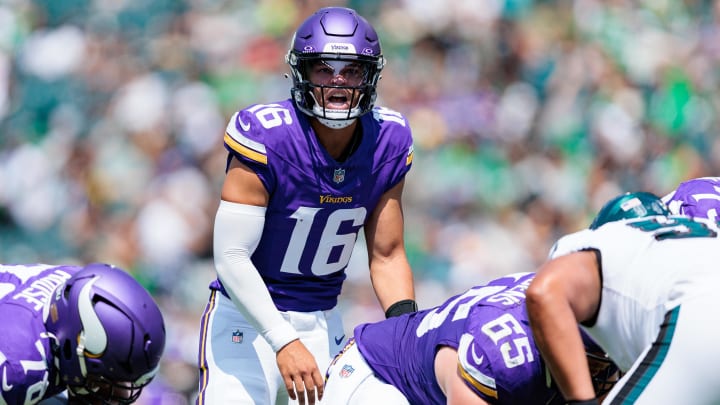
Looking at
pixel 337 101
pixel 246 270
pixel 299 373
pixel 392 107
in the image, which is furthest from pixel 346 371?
pixel 392 107

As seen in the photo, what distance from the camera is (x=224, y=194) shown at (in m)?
4.07

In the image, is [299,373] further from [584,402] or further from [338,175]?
[584,402]

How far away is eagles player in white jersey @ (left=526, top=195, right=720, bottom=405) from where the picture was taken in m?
2.82

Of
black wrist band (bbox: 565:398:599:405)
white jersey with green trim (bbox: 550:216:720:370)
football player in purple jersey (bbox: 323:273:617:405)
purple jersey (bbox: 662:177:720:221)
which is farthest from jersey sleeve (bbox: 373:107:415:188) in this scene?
black wrist band (bbox: 565:398:599:405)

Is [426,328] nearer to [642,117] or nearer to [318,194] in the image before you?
[318,194]

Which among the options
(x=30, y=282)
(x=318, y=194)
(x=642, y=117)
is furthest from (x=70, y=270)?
(x=642, y=117)

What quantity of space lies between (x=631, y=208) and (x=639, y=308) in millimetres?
367

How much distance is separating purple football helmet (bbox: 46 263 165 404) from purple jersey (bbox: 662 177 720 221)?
5.94ft

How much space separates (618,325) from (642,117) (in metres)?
6.00

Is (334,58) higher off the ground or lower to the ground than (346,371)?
higher

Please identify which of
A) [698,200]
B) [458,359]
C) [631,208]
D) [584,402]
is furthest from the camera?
[698,200]

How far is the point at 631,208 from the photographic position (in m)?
3.17

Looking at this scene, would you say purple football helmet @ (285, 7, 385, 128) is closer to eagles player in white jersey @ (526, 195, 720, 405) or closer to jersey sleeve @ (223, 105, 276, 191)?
jersey sleeve @ (223, 105, 276, 191)

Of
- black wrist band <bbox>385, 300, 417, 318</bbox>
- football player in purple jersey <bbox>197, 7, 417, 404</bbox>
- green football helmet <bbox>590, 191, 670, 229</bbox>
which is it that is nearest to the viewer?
green football helmet <bbox>590, 191, 670, 229</bbox>
